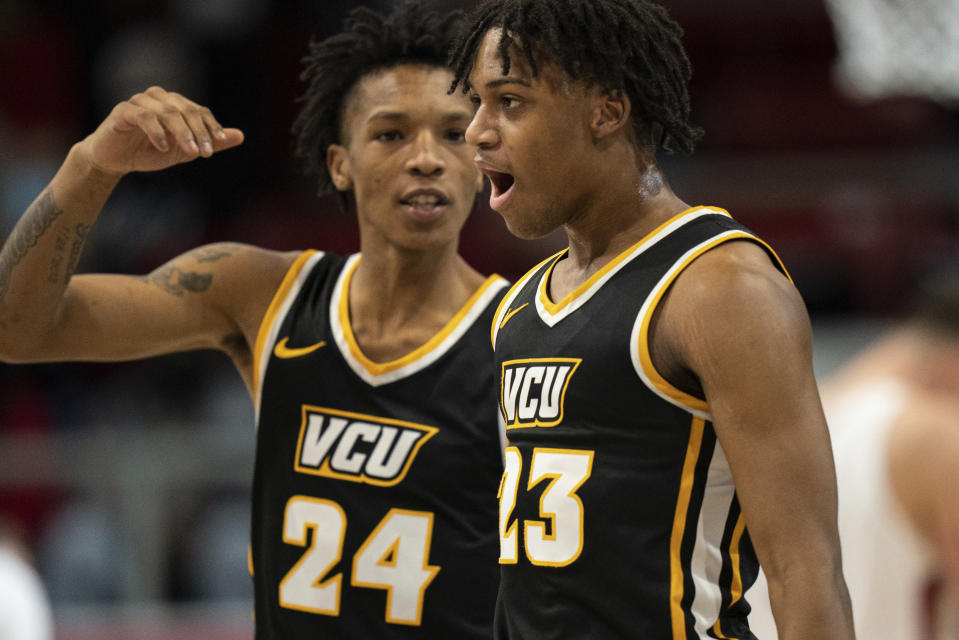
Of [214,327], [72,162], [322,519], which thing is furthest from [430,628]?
[72,162]

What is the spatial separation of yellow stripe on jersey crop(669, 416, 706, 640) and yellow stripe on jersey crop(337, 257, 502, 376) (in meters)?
1.18

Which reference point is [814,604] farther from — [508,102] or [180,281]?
[180,281]

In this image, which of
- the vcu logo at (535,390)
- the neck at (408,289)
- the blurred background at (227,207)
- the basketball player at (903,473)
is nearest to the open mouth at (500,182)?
the vcu logo at (535,390)

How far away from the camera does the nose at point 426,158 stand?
3.36m

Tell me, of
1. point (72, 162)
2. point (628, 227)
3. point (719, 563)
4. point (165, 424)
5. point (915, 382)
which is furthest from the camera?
point (165, 424)

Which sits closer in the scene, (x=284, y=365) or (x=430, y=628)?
(x=430, y=628)

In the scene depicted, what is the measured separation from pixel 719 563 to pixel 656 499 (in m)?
0.17

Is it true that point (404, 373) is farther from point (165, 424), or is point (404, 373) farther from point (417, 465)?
point (165, 424)

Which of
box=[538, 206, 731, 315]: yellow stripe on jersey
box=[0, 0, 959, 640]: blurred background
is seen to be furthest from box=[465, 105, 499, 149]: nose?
box=[0, 0, 959, 640]: blurred background

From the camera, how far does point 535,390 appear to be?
2.58m

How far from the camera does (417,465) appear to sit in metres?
3.29

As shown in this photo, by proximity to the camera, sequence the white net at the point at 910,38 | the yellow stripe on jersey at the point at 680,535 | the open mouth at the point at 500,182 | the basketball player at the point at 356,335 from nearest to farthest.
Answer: the yellow stripe on jersey at the point at 680,535
the open mouth at the point at 500,182
the basketball player at the point at 356,335
the white net at the point at 910,38

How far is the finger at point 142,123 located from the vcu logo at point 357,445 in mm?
861

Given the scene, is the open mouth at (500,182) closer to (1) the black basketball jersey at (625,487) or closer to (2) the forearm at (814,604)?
(1) the black basketball jersey at (625,487)
